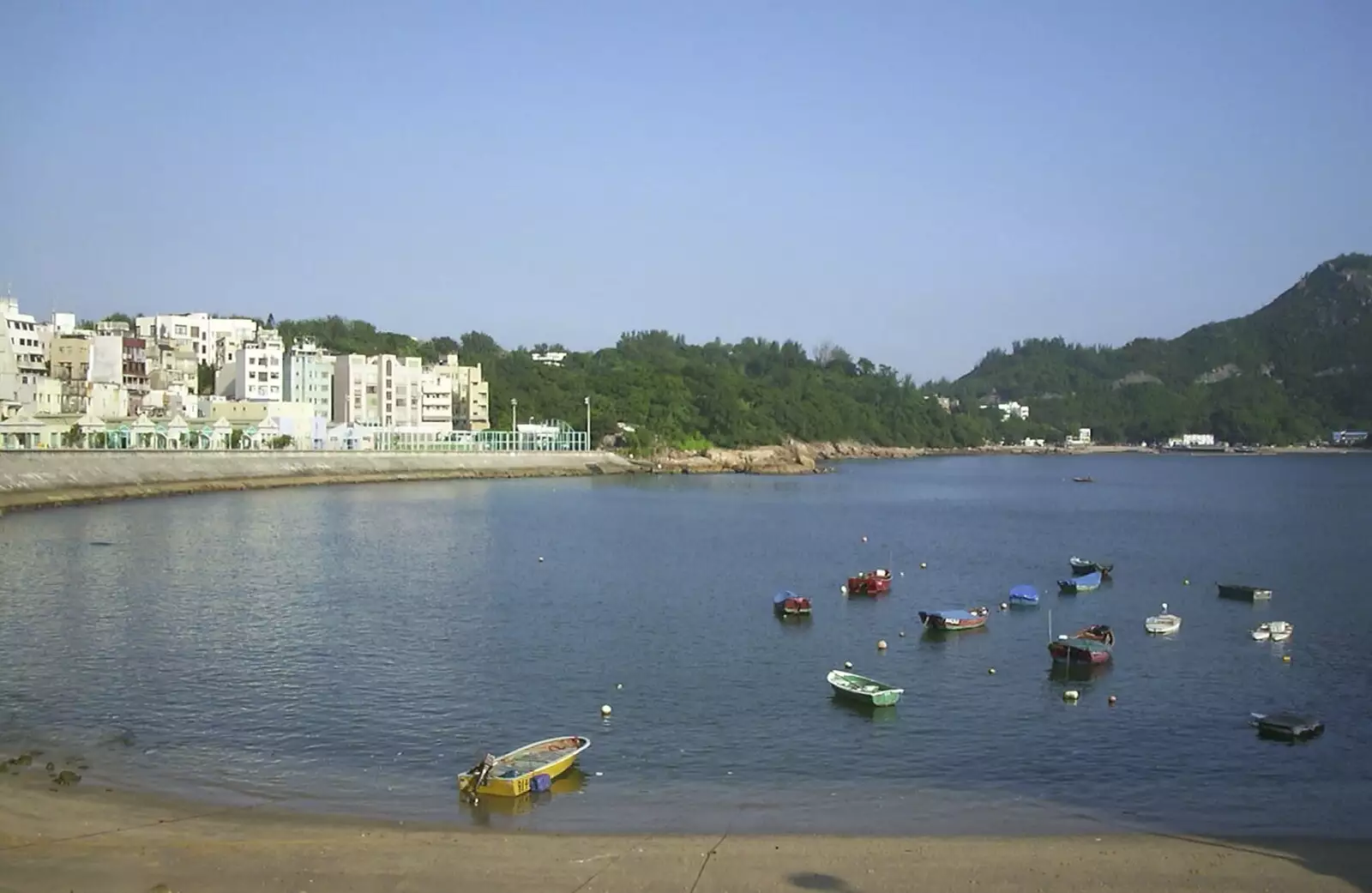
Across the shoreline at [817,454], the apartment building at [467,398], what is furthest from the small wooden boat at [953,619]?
the apartment building at [467,398]

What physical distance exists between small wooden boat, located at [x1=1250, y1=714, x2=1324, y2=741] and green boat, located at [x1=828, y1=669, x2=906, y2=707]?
19.5 feet

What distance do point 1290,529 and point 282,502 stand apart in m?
51.8

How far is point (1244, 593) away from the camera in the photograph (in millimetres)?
34031

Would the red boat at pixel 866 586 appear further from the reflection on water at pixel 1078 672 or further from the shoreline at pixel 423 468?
the shoreline at pixel 423 468

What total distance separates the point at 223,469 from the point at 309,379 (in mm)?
25483

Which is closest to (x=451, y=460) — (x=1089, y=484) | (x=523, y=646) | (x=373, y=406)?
(x=373, y=406)

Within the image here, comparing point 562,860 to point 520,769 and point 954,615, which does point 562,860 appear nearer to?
point 520,769

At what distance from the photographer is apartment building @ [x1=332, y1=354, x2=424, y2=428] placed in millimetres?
98438

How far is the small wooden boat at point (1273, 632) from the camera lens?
2753 cm

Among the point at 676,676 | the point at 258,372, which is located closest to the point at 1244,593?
the point at 676,676

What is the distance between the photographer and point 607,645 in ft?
86.3

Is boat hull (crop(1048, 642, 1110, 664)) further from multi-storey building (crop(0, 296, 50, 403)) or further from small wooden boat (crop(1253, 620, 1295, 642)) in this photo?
multi-storey building (crop(0, 296, 50, 403))

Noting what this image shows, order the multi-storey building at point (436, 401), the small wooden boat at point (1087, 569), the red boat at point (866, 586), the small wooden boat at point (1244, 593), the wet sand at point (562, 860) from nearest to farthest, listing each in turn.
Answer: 1. the wet sand at point (562, 860)
2. the small wooden boat at point (1244, 593)
3. the red boat at point (866, 586)
4. the small wooden boat at point (1087, 569)
5. the multi-storey building at point (436, 401)

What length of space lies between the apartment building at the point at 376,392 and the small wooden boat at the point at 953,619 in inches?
2998
